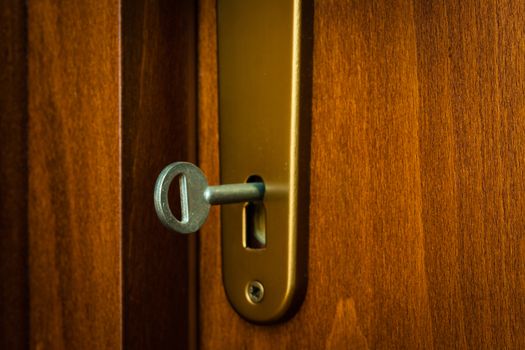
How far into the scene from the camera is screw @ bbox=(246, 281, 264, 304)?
36cm

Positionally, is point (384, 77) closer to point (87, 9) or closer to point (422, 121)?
point (422, 121)

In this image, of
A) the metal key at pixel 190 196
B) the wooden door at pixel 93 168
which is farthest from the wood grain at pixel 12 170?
the metal key at pixel 190 196

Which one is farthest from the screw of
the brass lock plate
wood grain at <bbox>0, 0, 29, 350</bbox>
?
wood grain at <bbox>0, 0, 29, 350</bbox>

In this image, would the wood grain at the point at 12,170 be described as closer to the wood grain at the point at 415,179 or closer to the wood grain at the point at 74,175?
the wood grain at the point at 74,175

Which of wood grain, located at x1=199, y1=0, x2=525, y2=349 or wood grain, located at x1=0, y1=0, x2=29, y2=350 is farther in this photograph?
wood grain, located at x1=0, y1=0, x2=29, y2=350

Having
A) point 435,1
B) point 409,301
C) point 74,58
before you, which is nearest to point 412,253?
point 409,301

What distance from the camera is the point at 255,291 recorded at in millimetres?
367

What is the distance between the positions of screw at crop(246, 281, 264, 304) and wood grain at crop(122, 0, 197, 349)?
0.17 ft

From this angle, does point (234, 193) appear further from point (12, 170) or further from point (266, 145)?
point (12, 170)

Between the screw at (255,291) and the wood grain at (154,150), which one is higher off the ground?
the wood grain at (154,150)

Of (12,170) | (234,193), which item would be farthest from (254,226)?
(12,170)

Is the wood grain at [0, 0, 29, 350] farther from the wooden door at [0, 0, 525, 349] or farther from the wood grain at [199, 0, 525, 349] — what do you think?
the wood grain at [199, 0, 525, 349]

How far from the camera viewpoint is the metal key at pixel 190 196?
1.03ft

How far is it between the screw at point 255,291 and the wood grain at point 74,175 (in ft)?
0.26
